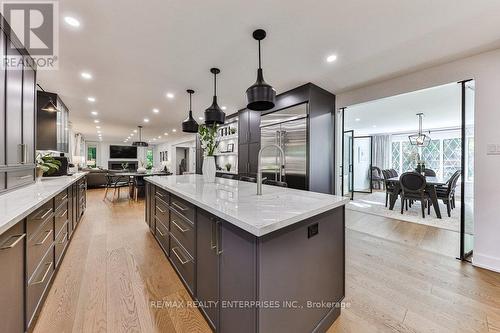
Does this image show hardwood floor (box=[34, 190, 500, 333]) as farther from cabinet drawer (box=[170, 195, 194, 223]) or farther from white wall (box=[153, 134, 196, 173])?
white wall (box=[153, 134, 196, 173])

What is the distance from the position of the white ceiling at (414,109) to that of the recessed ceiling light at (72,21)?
3982 millimetres

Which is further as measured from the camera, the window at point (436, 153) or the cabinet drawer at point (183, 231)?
the window at point (436, 153)

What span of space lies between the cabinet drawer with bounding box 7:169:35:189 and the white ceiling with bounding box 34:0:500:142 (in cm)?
145

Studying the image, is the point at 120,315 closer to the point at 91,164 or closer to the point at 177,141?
the point at 177,141

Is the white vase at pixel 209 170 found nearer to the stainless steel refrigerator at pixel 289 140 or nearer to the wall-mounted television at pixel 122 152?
the stainless steel refrigerator at pixel 289 140

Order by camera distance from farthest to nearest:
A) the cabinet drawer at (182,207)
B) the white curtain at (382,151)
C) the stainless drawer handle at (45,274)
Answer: the white curtain at (382,151) < the cabinet drawer at (182,207) < the stainless drawer handle at (45,274)

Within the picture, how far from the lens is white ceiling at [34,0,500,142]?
1695 mm

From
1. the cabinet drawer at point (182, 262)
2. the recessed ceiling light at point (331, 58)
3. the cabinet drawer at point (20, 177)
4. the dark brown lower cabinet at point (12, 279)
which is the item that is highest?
the recessed ceiling light at point (331, 58)

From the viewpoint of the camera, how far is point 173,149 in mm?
12992

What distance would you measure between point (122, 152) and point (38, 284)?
1472 centimetres

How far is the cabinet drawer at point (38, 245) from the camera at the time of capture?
1315 millimetres

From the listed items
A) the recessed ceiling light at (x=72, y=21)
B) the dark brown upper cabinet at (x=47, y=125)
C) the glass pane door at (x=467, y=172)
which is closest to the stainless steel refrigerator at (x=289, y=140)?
the glass pane door at (x=467, y=172)

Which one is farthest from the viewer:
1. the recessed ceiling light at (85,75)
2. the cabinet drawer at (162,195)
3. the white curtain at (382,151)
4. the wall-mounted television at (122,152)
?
the wall-mounted television at (122,152)

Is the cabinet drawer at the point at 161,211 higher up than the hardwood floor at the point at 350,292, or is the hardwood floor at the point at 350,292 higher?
the cabinet drawer at the point at 161,211
